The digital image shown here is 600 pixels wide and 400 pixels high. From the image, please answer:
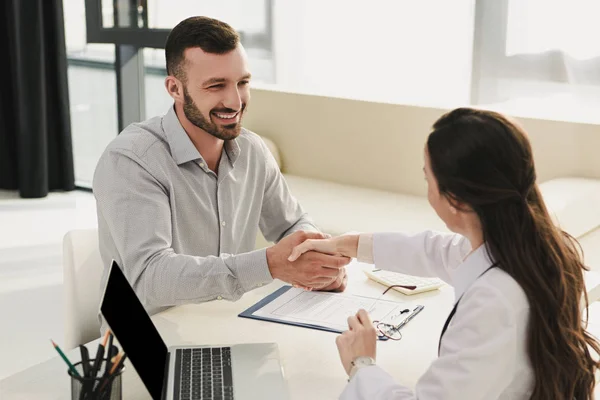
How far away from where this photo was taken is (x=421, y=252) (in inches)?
64.4

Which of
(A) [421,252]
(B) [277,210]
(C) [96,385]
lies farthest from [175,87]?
(C) [96,385]

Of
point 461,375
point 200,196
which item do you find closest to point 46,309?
point 200,196

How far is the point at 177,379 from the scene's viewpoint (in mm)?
1379

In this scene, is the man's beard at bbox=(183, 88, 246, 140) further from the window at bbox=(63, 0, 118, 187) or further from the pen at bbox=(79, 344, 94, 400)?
the window at bbox=(63, 0, 118, 187)

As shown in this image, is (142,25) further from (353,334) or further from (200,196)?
(353,334)

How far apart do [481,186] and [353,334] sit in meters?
0.37

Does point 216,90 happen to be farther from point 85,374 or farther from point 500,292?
point 500,292

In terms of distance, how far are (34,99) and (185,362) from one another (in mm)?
4158

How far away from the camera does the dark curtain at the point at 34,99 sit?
16.8ft

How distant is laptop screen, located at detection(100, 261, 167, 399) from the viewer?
4.00 ft

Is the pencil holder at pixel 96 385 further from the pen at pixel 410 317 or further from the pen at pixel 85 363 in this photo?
the pen at pixel 410 317

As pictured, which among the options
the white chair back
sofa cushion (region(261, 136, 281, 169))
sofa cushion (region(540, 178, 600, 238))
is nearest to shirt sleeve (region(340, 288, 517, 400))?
the white chair back

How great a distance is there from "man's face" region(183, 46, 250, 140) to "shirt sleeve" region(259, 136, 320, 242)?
22cm

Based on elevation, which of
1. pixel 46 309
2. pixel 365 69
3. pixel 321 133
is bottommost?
pixel 46 309
